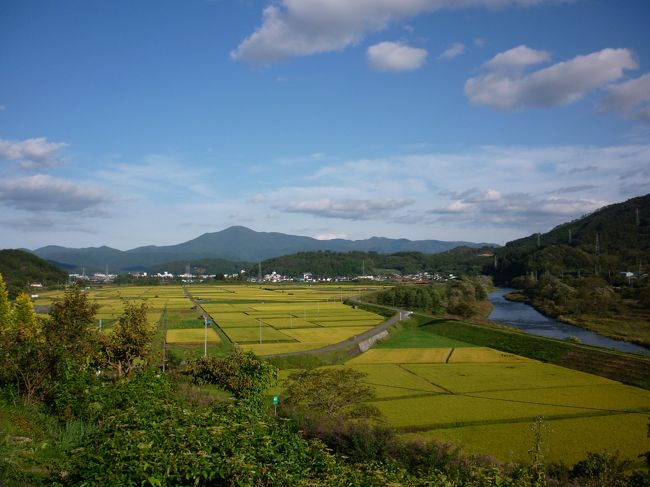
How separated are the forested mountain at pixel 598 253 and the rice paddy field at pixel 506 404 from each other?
3086 inches

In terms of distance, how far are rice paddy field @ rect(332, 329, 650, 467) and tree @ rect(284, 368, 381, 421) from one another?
71.2 inches

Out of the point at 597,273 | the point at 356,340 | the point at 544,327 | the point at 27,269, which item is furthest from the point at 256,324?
the point at 27,269

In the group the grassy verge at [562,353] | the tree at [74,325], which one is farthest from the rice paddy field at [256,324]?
the grassy verge at [562,353]

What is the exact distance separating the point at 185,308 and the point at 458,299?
40.5 metres

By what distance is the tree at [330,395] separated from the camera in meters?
20.1

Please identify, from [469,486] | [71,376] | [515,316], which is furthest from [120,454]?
[515,316]

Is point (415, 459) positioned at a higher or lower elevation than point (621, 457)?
higher

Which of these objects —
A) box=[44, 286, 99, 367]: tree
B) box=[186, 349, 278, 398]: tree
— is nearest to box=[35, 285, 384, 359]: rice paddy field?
box=[44, 286, 99, 367]: tree

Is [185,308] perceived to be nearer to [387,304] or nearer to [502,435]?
[387,304]

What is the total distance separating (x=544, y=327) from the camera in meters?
58.7

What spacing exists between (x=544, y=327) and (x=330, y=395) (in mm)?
45704

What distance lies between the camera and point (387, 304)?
81.8 m

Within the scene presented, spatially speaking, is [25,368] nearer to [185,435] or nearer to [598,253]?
[185,435]

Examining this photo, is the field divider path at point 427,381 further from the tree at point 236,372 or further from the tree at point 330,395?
the tree at point 236,372
